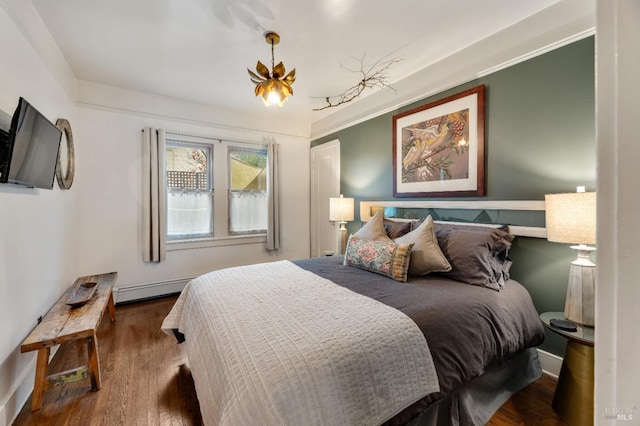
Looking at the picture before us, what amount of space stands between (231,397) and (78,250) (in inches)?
126

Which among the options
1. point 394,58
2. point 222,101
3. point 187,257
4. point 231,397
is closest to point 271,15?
point 394,58

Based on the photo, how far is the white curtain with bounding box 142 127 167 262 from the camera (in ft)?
11.1

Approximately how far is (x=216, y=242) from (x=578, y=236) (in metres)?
3.87

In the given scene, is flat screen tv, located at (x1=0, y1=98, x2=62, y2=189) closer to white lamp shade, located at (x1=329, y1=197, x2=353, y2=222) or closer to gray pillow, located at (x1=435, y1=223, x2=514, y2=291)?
white lamp shade, located at (x1=329, y1=197, x2=353, y2=222)

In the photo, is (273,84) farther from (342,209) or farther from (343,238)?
(343,238)

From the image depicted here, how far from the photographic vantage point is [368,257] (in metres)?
2.19

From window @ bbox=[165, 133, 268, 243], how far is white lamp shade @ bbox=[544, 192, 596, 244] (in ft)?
11.6

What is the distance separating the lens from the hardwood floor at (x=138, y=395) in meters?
1.61

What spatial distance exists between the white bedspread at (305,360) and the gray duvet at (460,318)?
10 centimetres

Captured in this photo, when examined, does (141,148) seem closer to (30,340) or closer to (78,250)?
(78,250)

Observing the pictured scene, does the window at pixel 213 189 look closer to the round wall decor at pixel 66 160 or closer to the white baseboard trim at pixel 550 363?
the round wall decor at pixel 66 160

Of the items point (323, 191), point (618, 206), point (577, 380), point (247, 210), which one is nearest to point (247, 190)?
point (247, 210)

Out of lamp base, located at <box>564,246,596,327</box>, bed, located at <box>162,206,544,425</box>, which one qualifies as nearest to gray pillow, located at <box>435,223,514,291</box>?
bed, located at <box>162,206,544,425</box>

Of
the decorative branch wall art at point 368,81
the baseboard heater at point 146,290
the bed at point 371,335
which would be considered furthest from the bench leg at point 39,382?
the decorative branch wall art at point 368,81
